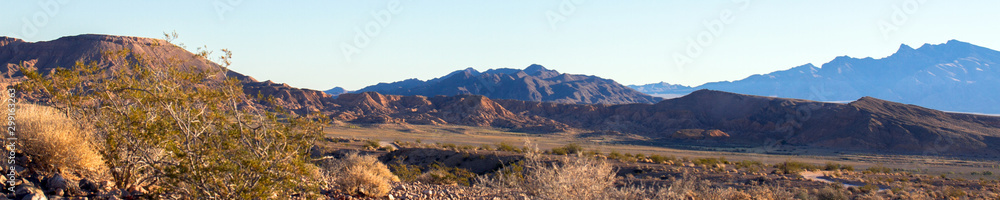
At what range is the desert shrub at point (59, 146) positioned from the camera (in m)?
6.64

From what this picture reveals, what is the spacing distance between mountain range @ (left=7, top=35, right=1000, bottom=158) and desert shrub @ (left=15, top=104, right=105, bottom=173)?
4316cm

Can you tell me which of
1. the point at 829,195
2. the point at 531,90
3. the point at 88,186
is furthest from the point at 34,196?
the point at 531,90

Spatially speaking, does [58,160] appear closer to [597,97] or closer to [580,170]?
[580,170]

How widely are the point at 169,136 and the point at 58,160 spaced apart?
8.31 feet

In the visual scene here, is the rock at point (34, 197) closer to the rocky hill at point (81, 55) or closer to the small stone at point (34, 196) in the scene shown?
the small stone at point (34, 196)

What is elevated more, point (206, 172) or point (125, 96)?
point (125, 96)

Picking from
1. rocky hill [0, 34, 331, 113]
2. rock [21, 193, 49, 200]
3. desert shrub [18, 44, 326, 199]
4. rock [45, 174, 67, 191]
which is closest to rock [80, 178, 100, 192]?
rock [45, 174, 67, 191]

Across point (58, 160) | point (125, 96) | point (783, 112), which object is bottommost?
point (58, 160)

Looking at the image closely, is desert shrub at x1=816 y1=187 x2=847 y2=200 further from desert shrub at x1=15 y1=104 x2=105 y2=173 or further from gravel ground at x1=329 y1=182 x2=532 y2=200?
desert shrub at x1=15 y1=104 x2=105 y2=173

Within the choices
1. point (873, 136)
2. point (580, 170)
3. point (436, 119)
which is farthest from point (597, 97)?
point (580, 170)

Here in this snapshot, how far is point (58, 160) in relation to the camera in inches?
264

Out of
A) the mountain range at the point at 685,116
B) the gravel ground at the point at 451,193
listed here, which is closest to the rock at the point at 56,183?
the gravel ground at the point at 451,193

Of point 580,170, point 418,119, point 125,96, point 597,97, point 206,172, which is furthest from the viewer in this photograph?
point 597,97

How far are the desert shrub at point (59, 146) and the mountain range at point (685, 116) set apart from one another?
43.2 metres
